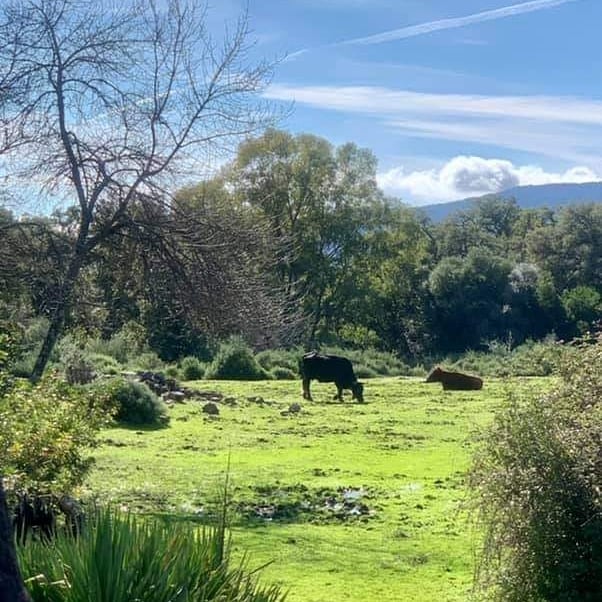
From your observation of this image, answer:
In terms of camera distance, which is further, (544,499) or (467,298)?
(467,298)

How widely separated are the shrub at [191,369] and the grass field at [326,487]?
9.92 meters

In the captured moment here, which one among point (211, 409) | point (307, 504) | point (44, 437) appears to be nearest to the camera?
point (44, 437)

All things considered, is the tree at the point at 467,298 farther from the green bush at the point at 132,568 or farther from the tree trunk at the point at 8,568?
the tree trunk at the point at 8,568

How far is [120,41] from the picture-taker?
10.3m

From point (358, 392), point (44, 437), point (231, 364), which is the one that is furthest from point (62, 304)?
point (231, 364)

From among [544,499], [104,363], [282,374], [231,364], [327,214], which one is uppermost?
[327,214]

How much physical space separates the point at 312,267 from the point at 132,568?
4187 cm

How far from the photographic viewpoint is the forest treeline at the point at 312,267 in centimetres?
1047

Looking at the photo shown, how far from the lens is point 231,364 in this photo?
3027 cm

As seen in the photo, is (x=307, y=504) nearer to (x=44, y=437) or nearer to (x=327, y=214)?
(x=44, y=437)

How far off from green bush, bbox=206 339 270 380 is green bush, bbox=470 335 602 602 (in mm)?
24101

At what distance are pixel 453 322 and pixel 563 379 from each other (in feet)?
149

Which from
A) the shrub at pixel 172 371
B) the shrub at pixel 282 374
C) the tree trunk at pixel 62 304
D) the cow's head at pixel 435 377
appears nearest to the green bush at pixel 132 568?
the tree trunk at pixel 62 304

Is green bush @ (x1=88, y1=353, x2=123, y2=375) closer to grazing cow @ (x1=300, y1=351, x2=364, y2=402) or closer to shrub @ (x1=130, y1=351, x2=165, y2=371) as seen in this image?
shrub @ (x1=130, y1=351, x2=165, y2=371)
